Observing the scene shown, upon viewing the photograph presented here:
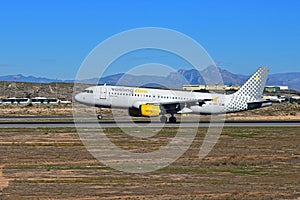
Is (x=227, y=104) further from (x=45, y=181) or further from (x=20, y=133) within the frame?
(x=45, y=181)

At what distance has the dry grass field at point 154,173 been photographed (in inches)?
960

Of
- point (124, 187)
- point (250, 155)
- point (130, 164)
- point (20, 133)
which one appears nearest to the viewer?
point (124, 187)

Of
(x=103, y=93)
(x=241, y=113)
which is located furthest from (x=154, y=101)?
(x=241, y=113)

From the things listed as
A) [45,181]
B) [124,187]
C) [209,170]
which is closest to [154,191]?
[124,187]

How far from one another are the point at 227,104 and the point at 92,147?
120 feet

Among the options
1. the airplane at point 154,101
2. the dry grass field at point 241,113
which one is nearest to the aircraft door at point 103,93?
the airplane at point 154,101

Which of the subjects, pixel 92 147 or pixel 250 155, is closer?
pixel 250 155

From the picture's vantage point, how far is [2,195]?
23578mm

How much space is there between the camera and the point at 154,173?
30.7m

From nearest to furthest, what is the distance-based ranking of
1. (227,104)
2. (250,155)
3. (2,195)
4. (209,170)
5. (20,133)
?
1. (2,195)
2. (209,170)
3. (250,155)
4. (20,133)
5. (227,104)

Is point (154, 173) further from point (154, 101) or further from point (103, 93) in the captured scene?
point (103, 93)

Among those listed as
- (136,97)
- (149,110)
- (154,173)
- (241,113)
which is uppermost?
(241,113)

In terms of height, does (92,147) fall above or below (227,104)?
below

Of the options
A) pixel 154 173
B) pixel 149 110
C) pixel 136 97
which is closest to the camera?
pixel 154 173
